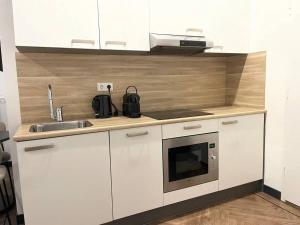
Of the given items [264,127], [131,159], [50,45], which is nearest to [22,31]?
[50,45]

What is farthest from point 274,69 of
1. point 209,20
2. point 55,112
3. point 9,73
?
point 9,73

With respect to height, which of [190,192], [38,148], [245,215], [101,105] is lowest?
[245,215]

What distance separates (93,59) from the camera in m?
2.12

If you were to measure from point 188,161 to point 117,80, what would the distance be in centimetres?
99

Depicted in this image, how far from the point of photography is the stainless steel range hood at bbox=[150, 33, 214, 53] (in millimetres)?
1914

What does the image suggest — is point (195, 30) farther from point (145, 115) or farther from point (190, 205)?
point (190, 205)

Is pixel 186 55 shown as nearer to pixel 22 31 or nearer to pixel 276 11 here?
pixel 276 11

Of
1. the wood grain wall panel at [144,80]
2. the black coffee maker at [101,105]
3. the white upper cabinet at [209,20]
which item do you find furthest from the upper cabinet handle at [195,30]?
the black coffee maker at [101,105]

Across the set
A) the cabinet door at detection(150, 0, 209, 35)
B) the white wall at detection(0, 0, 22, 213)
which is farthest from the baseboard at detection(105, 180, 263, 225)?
the cabinet door at detection(150, 0, 209, 35)

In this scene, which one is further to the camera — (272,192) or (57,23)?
(272,192)

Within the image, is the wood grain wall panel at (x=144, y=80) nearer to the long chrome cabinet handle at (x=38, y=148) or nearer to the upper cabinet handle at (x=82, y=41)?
the upper cabinet handle at (x=82, y=41)

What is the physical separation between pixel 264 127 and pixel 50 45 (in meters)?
2.07

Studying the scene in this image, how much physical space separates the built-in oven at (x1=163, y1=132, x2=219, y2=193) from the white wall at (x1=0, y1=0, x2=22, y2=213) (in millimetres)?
1224

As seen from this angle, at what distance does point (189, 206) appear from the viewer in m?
2.11
